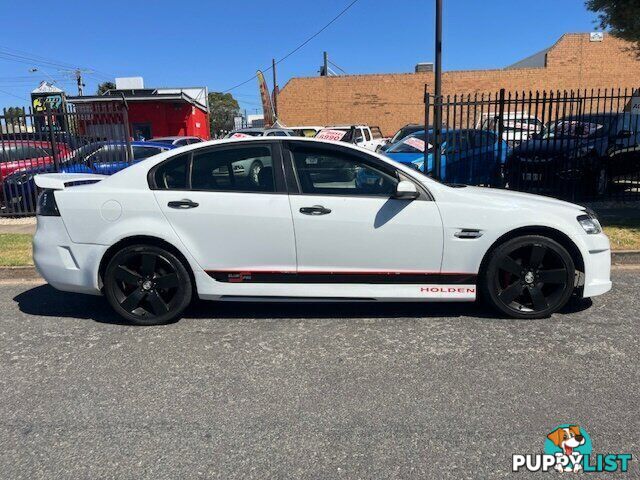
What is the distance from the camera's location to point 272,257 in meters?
4.44

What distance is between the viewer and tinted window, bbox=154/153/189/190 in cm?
455

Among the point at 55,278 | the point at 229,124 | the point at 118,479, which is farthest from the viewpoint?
the point at 229,124

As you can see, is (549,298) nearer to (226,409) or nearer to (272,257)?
(272,257)

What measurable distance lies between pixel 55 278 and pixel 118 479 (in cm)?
263

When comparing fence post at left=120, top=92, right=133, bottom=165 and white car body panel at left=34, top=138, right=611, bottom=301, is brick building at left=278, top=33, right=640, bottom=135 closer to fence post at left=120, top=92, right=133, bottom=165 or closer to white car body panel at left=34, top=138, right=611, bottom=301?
fence post at left=120, top=92, right=133, bottom=165

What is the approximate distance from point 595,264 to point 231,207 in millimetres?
3106

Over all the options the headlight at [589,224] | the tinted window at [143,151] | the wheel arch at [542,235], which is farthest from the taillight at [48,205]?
the tinted window at [143,151]

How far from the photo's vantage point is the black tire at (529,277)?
4.42m

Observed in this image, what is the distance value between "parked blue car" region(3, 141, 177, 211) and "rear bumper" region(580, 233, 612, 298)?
874 centimetres

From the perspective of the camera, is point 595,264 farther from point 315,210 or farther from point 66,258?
point 66,258

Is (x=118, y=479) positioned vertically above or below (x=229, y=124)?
below

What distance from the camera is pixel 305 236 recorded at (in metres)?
4.38

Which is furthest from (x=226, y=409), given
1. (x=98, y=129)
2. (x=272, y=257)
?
(x=98, y=129)

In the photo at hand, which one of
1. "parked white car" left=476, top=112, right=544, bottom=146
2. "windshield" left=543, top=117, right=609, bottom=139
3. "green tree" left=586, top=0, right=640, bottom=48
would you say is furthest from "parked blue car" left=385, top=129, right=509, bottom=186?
"green tree" left=586, top=0, right=640, bottom=48
